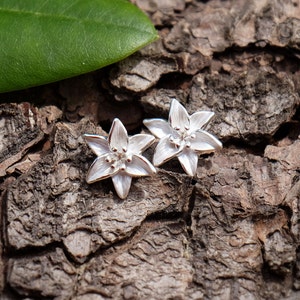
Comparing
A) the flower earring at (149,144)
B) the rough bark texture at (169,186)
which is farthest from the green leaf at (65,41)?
the flower earring at (149,144)

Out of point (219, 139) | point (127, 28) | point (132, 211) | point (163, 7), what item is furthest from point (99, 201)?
point (163, 7)

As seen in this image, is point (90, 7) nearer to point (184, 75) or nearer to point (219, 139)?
point (184, 75)

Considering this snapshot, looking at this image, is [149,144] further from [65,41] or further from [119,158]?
[65,41]

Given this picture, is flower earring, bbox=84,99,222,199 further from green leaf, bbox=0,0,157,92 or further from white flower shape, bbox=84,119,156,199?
green leaf, bbox=0,0,157,92

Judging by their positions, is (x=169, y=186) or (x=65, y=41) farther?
(x=65, y=41)

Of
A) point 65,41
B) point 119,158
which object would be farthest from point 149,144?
point 65,41

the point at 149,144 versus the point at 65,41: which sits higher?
the point at 65,41

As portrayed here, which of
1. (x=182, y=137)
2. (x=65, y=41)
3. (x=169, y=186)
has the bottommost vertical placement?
(x=169, y=186)
